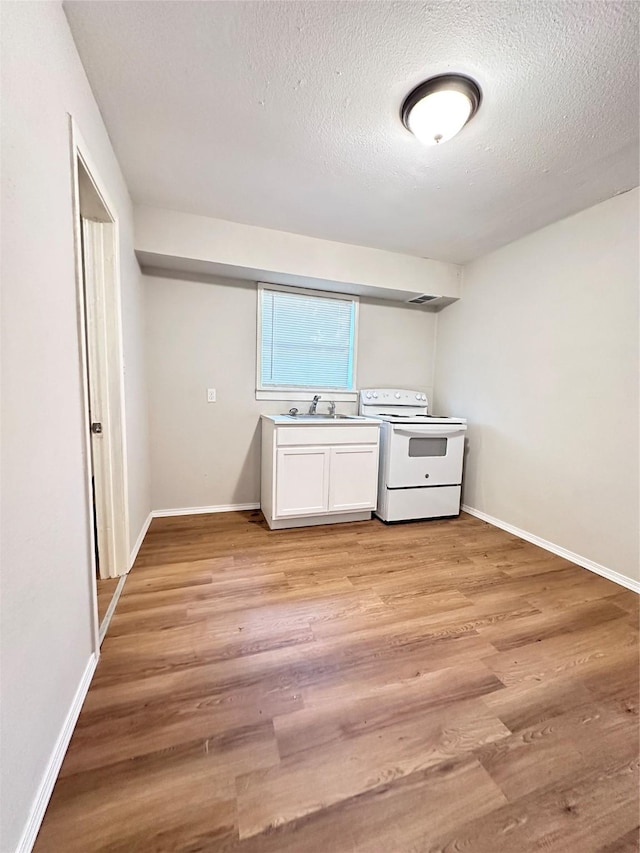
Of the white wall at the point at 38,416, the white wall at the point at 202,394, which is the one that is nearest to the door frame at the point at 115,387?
the white wall at the point at 38,416

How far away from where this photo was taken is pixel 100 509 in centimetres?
184

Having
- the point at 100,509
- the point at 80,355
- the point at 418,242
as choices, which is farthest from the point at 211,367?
the point at 418,242

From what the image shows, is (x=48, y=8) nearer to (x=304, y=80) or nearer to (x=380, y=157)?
(x=304, y=80)

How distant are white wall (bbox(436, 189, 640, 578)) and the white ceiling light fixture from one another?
1.33m

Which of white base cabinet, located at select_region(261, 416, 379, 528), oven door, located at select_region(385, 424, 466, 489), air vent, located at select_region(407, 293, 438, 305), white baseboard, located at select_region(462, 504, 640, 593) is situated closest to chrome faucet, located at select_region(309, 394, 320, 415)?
white base cabinet, located at select_region(261, 416, 379, 528)

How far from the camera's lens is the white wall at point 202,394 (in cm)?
270

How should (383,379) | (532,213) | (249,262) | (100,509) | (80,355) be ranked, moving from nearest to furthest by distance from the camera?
(80,355)
(100,509)
(532,213)
(249,262)
(383,379)

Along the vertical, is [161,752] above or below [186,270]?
below

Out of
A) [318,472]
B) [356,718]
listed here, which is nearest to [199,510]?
[318,472]

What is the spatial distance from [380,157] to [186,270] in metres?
1.68

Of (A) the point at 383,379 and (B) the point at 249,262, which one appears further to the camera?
(A) the point at 383,379

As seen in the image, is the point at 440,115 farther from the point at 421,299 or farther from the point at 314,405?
the point at 314,405

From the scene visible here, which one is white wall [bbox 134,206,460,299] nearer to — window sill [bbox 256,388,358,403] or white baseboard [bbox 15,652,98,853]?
window sill [bbox 256,388,358,403]

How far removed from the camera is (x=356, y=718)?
3.66 ft
